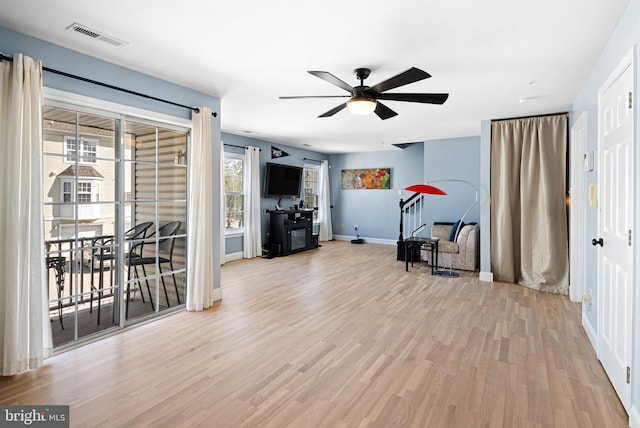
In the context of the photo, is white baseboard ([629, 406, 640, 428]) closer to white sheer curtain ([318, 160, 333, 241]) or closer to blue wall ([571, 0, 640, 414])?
blue wall ([571, 0, 640, 414])

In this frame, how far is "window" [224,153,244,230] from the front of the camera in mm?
6860

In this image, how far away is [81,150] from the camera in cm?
303

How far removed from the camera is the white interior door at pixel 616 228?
81.3 inches

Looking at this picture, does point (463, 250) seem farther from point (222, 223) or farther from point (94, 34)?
point (94, 34)

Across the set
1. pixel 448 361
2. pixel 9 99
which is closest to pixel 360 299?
pixel 448 361

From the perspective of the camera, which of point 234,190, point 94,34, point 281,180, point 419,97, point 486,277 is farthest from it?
point 281,180

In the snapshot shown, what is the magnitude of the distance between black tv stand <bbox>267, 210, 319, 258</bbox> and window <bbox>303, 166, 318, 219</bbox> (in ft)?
3.71

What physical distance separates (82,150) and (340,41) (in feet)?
8.16

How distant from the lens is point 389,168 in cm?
911

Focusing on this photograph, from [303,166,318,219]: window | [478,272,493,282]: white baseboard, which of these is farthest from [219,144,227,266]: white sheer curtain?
[478,272,493,282]: white baseboard

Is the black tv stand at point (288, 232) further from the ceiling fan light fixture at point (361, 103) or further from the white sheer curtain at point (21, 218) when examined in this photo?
the white sheer curtain at point (21, 218)

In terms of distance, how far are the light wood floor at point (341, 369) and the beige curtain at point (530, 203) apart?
2.38 ft

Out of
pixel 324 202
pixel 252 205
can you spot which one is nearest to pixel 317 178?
pixel 324 202

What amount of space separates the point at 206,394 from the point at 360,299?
8.01 feet
